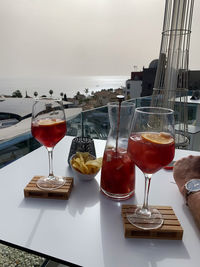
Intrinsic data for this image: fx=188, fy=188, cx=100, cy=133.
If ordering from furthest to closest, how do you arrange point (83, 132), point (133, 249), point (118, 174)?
point (83, 132)
point (118, 174)
point (133, 249)

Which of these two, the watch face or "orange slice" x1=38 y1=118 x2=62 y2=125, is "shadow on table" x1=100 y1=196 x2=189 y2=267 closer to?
the watch face

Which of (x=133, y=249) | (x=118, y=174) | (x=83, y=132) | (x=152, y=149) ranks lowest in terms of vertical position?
(x=83, y=132)

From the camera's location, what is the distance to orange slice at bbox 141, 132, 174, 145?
0.55 metres

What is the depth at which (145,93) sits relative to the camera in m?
23.3

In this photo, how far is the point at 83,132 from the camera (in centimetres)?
275

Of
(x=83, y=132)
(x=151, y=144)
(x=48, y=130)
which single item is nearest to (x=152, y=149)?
(x=151, y=144)

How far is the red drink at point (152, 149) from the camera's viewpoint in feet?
1.79

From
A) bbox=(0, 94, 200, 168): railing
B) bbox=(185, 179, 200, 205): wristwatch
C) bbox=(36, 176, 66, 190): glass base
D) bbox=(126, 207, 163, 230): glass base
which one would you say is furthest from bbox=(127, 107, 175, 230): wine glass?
bbox=(0, 94, 200, 168): railing

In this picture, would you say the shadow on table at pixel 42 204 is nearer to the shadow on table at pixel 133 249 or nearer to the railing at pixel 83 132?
the shadow on table at pixel 133 249

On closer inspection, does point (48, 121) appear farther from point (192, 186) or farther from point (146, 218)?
point (192, 186)

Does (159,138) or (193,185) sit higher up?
(159,138)

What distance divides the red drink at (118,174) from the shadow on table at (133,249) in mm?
122

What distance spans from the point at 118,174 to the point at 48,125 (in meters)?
0.32

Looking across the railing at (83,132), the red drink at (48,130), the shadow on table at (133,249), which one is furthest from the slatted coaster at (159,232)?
the railing at (83,132)
